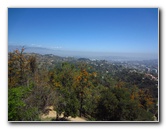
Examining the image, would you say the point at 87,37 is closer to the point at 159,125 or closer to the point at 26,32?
the point at 26,32

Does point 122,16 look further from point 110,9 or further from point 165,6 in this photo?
point 165,6

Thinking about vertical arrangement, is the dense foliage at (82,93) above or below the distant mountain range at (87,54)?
below

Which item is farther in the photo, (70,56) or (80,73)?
(80,73)

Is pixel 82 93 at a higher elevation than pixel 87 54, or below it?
below

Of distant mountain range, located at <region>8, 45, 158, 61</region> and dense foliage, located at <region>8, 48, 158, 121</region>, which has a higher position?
distant mountain range, located at <region>8, 45, 158, 61</region>

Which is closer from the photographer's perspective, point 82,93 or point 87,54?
point 87,54

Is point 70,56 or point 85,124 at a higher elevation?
point 70,56

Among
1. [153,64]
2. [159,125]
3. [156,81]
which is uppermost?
[153,64]
